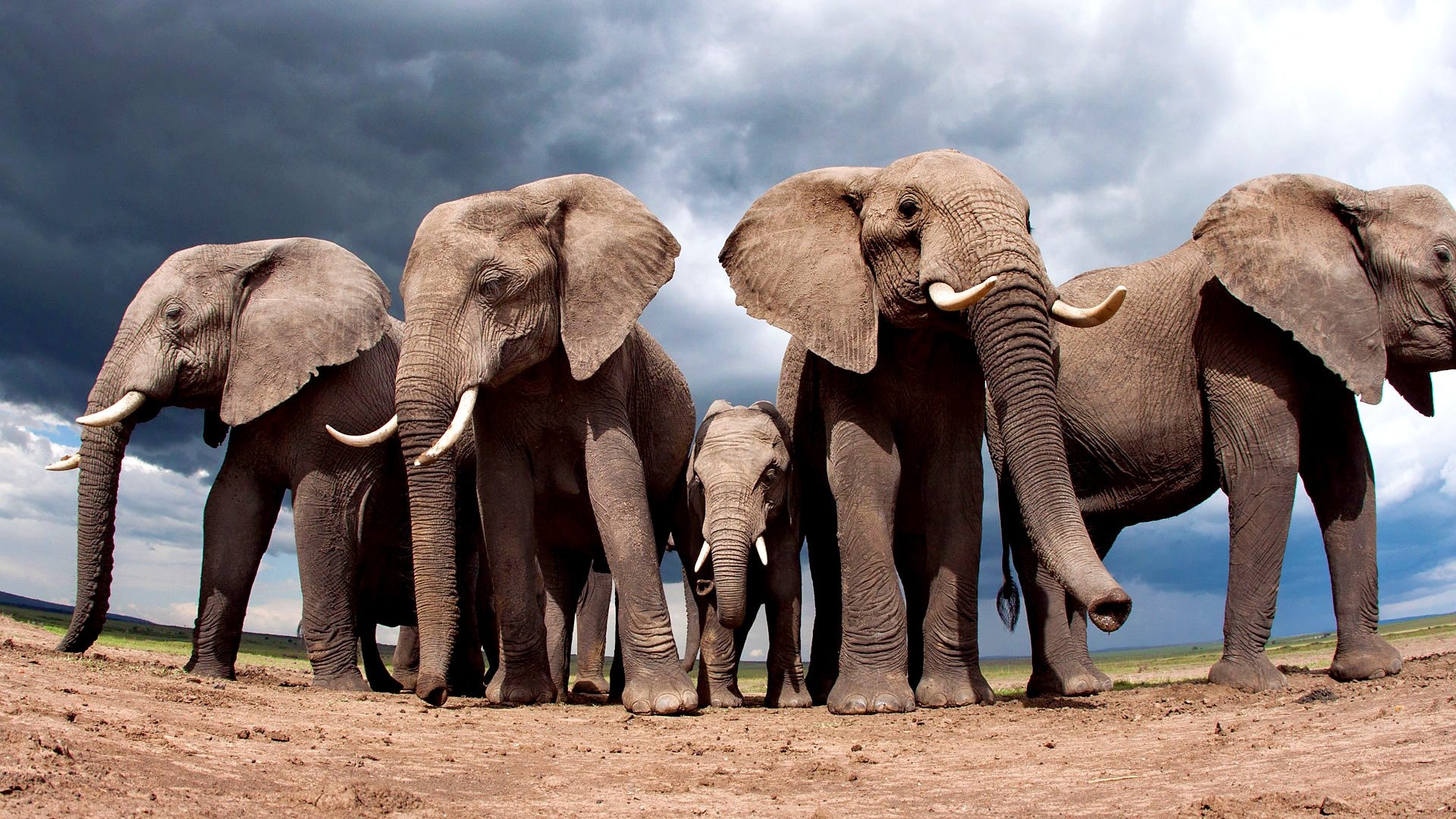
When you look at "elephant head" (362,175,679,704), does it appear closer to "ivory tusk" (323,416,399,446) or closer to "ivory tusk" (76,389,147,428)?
"ivory tusk" (323,416,399,446)

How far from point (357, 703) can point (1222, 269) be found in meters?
7.92

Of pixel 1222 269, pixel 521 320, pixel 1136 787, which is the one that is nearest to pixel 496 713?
pixel 521 320

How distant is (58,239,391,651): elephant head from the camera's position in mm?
10781

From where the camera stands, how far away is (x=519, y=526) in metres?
9.56

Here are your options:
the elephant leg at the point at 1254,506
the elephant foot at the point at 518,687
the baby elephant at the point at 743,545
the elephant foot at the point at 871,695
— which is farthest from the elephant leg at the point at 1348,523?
the elephant foot at the point at 518,687

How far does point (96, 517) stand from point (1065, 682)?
8688 millimetres

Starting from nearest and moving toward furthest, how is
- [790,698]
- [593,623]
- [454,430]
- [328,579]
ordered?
1. [454,430]
2. [790,698]
3. [328,579]
4. [593,623]

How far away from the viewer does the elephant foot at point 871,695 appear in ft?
27.4

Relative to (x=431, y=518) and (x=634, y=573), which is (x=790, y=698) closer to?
(x=634, y=573)

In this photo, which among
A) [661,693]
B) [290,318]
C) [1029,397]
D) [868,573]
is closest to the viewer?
[1029,397]

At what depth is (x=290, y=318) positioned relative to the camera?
11.3m

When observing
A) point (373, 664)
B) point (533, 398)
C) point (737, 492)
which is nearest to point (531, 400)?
point (533, 398)

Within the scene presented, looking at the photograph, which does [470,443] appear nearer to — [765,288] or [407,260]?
[407,260]

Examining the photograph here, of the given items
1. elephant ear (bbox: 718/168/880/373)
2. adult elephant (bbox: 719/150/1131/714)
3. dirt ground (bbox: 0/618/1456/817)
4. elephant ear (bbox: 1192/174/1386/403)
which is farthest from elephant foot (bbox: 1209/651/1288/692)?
elephant ear (bbox: 718/168/880/373)
